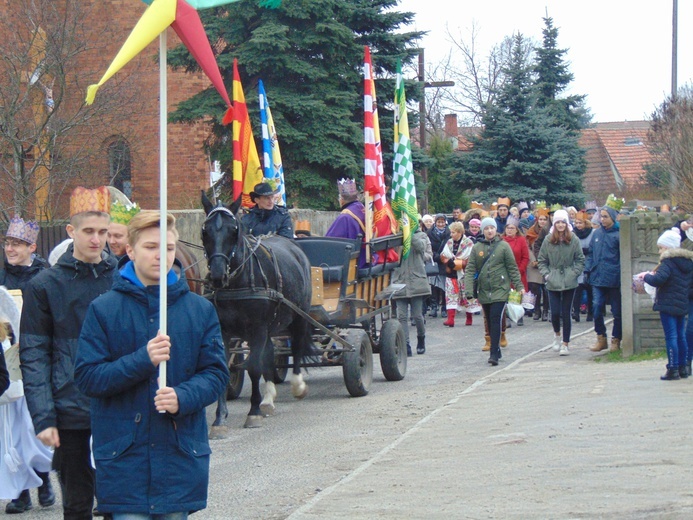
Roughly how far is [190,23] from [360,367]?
7.56 meters

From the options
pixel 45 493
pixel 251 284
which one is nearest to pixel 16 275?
pixel 45 493

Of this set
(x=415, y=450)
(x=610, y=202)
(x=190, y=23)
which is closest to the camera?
(x=190, y=23)

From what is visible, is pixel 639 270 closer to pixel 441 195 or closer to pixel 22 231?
pixel 22 231

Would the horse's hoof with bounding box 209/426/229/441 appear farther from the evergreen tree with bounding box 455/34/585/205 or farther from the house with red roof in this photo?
the house with red roof

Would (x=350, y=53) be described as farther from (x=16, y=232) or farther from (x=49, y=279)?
(x=49, y=279)

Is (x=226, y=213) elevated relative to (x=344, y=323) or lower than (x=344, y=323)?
elevated

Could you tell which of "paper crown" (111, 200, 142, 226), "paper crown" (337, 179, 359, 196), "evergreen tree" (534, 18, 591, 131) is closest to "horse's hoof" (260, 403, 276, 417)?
"paper crown" (111, 200, 142, 226)

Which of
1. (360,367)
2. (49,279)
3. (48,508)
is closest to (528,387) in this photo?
(360,367)

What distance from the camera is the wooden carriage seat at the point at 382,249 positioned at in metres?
13.1

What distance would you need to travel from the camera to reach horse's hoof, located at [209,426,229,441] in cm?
1004

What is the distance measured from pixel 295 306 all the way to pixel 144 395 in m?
6.59

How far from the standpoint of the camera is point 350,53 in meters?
28.0

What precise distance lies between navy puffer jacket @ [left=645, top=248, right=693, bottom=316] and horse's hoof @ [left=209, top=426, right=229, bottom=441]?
16.3ft

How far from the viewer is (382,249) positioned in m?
13.5
